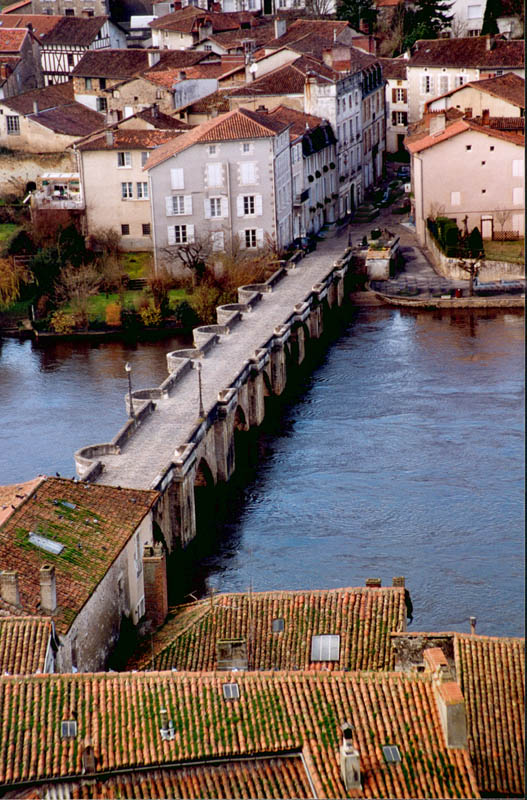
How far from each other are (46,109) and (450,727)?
105 meters

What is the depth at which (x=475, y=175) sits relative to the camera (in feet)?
348

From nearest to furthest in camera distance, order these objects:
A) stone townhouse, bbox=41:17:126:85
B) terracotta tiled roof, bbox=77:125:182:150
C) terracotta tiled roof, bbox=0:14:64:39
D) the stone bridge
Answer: the stone bridge → terracotta tiled roof, bbox=77:125:182:150 → stone townhouse, bbox=41:17:126:85 → terracotta tiled roof, bbox=0:14:64:39

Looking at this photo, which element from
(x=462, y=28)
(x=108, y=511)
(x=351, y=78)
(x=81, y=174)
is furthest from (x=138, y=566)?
(x=462, y=28)

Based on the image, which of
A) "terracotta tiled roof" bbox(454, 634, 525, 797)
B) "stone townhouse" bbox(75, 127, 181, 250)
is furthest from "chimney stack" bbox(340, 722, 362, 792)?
"stone townhouse" bbox(75, 127, 181, 250)

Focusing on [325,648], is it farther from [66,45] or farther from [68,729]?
[66,45]

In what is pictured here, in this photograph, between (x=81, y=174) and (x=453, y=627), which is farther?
(x=81, y=174)

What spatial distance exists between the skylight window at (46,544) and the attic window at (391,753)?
660 inches

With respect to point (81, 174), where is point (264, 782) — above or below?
below

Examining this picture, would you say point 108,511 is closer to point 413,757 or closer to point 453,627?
point 453,627

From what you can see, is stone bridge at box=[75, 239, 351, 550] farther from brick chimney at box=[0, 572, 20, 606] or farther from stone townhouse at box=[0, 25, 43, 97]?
stone townhouse at box=[0, 25, 43, 97]

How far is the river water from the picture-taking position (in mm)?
55656

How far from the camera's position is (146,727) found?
31594 mm

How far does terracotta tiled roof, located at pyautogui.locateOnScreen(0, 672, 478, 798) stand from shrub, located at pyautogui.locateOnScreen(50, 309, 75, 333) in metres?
64.6

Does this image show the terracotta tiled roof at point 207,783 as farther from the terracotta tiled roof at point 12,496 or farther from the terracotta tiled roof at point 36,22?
the terracotta tiled roof at point 36,22
